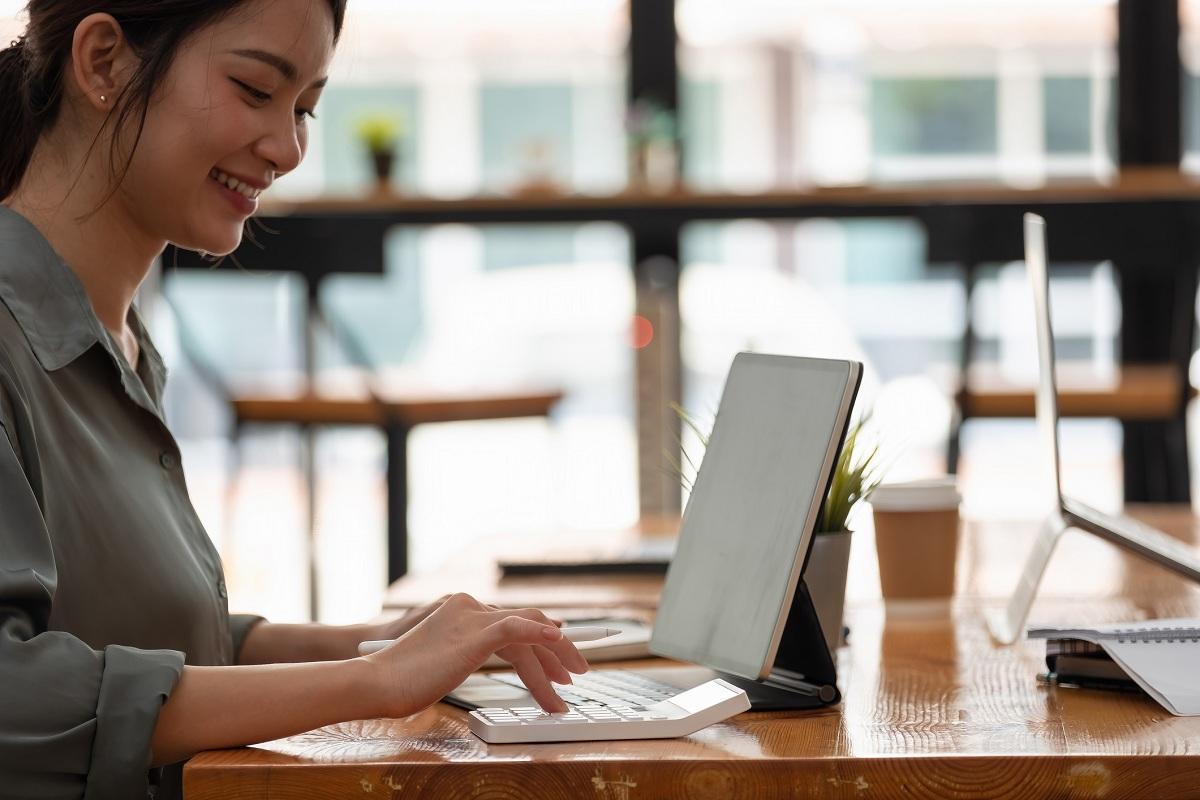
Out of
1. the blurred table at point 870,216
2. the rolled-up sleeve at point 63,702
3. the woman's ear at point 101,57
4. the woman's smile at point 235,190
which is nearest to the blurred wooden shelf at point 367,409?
the blurred table at point 870,216

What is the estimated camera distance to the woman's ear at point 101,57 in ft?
3.96

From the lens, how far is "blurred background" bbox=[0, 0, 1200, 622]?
183 inches

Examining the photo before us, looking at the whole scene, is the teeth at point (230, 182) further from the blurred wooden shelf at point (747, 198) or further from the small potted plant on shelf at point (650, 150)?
the small potted plant on shelf at point (650, 150)

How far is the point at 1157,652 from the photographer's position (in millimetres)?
1121

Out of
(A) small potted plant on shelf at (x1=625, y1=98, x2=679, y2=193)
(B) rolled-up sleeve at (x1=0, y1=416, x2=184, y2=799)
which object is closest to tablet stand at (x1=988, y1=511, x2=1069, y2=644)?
(B) rolled-up sleeve at (x1=0, y1=416, x2=184, y2=799)

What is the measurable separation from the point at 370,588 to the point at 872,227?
1796 millimetres

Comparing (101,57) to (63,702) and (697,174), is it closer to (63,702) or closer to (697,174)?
(63,702)

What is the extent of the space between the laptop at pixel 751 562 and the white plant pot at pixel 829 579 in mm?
78

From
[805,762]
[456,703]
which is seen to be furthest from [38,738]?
[805,762]

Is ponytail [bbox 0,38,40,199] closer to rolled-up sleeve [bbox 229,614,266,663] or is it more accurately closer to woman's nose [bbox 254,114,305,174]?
woman's nose [bbox 254,114,305,174]

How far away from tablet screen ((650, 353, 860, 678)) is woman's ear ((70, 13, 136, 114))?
1.71 feet

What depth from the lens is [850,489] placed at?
1.28 meters

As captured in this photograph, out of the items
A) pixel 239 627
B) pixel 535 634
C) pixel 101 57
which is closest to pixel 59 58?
pixel 101 57

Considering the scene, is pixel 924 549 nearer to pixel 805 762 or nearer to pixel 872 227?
pixel 805 762
